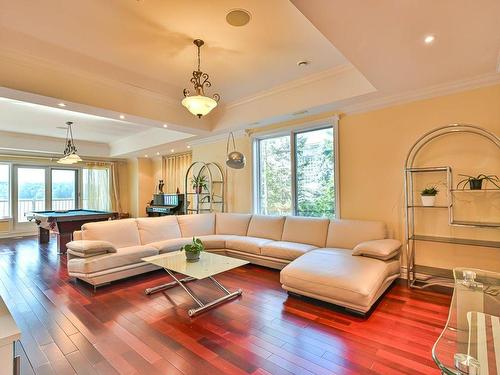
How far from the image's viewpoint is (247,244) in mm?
4215

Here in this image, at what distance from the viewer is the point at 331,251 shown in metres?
3.46

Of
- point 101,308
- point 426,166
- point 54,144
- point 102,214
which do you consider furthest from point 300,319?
point 54,144

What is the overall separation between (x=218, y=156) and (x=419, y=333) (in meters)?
4.75

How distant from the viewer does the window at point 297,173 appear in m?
4.39

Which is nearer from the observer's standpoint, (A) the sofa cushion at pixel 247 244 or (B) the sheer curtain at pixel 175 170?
(A) the sofa cushion at pixel 247 244

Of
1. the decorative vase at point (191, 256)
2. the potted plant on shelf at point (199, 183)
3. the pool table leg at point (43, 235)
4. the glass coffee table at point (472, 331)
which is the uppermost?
the potted plant on shelf at point (199, 183)

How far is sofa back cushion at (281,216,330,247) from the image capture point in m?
3.96

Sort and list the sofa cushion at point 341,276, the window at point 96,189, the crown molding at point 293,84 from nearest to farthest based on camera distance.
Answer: the sofa cushion at point 341,276 < the crown molding at point 293,84 < the window at point 96,189

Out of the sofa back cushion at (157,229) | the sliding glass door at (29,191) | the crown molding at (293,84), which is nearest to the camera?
the crown molding at (293,84)

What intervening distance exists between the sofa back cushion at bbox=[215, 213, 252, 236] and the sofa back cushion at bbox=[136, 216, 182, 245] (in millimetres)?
836

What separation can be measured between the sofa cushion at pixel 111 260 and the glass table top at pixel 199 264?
573 mm

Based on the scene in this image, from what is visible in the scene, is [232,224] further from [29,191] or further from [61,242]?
[29,191]

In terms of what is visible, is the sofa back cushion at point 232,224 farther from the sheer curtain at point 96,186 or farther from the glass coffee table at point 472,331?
the sheer curtain at point 96,186


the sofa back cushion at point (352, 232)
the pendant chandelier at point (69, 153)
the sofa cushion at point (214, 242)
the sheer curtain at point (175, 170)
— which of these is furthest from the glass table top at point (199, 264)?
the sheer curtain at point (175, 170)
